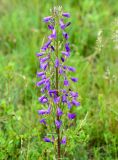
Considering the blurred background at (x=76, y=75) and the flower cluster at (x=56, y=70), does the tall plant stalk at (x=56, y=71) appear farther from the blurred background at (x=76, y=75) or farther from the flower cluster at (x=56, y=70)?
the blurred background at (x=76, y=75)

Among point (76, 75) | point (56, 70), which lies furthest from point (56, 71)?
point (76, 75)

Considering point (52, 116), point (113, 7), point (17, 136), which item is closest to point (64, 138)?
point (52, 116)

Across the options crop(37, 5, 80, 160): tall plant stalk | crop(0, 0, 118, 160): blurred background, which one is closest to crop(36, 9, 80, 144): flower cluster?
crop(37, 5, 80, 160): tall plant stalk

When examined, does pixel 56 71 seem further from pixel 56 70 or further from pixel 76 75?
pixel 76 75

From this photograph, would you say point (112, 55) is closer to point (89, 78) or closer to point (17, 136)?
point (89, 78)

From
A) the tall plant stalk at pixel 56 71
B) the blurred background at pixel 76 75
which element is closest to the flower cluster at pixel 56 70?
the tall plant stalk at pixel 56 71

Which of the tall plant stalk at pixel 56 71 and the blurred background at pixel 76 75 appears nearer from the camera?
the tall plant stalk at pixel 56 71

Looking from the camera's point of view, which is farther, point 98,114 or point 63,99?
point 98,114
